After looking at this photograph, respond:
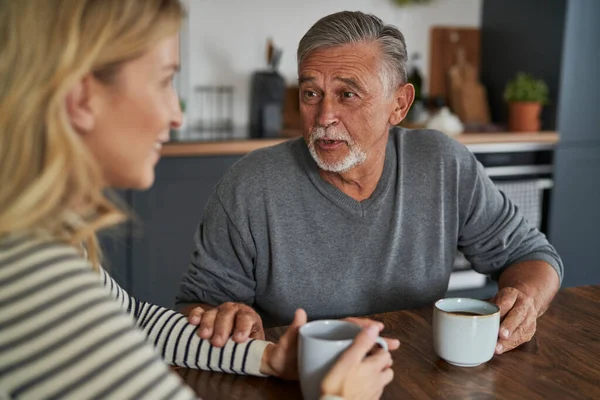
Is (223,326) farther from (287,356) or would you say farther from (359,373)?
(359,373)

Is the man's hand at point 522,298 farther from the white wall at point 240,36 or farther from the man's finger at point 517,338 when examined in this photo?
the white wall at point 240,36

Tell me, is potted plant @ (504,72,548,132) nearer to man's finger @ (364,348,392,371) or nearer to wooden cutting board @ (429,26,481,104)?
wooden cutting board @ (429,26,481,104)

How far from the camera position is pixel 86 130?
0.78 m

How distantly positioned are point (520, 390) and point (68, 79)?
0.72m

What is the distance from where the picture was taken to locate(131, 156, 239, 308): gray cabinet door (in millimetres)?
2693

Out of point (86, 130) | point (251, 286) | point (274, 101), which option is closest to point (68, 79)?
point (86, 130)

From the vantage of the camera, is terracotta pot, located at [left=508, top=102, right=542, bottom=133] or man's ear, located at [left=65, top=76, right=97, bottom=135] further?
terracotta pot, located at [left=508, top=102, right=542, bottom=133]

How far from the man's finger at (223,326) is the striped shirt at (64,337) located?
0.33 meters

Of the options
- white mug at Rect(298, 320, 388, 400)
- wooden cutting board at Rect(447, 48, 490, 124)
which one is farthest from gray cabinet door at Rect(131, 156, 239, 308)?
white mug at Rect(298, 320, 388, 400)

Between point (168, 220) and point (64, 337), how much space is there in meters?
2.12

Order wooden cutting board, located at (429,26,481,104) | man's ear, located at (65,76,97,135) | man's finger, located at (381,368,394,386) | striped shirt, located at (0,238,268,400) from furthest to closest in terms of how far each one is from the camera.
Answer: wooden cutting board, located at (429,26,481,104) < man's finger, located at (381,368,394,386) < man's ear, located at (65,76,97,135) < striped shirt, located at (0,238,268,400)

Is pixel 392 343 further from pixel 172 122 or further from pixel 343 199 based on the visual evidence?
pixel 343 199

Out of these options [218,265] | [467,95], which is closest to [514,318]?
[218,265]

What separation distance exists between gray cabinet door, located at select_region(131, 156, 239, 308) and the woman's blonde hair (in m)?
1.96
